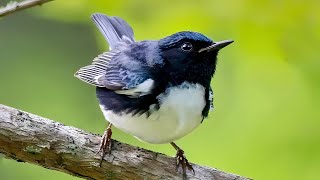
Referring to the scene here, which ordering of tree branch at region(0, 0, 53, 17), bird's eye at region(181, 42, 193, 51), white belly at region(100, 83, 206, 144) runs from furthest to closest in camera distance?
1. bird's eye at region(181, 42, 193, 51)
2. white belly at region(100, 83, 206, 144)
3. tree branch at region(0, 0, 53, 17)

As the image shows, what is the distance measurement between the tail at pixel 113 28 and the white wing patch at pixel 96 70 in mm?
149

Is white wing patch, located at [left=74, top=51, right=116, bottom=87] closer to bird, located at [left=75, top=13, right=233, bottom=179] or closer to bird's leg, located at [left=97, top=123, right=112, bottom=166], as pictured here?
bird, located at [left=75, top=13, right=233, bottom=179]

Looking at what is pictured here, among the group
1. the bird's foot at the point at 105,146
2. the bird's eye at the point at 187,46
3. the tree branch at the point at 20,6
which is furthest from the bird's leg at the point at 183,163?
the tree branch at the point at 20,6

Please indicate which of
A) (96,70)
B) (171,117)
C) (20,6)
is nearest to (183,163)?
(171,117)

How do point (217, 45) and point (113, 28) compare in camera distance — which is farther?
point (113, 28)

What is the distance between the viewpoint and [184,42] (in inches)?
104

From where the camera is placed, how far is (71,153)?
100 inches

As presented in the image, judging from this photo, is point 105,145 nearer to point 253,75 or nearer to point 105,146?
point 105,146

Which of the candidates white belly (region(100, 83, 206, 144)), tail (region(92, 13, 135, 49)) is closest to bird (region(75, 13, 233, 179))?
white belly (region(100, 83, 206, 144))

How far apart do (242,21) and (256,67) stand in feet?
0.63

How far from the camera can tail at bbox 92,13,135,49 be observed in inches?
124

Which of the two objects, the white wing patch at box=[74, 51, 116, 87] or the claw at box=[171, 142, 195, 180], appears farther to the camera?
the white wing patch at box=[74, 51, 116, 87]

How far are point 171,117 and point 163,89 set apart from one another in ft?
0.33

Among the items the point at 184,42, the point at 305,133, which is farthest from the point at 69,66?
the point at 305,133
